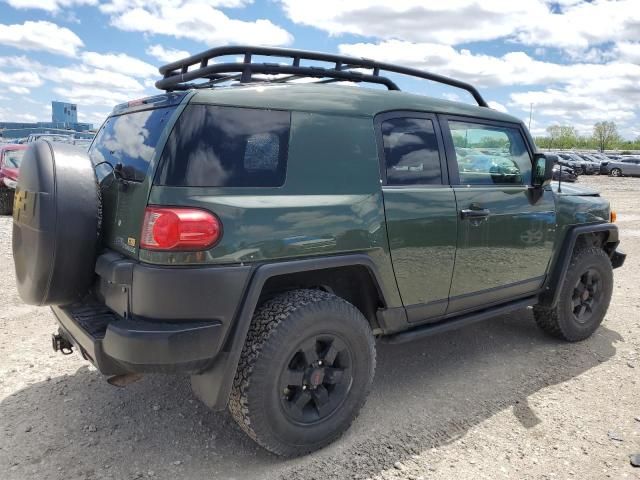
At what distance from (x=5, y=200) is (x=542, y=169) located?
11127 millimetres

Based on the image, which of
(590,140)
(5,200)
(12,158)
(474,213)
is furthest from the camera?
(590,140)

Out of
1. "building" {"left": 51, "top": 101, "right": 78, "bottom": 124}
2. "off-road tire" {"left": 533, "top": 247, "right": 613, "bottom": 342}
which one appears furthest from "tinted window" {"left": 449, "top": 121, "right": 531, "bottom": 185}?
"building" {"left": 51, "top": 101, "right": 78, "bottom": 124}

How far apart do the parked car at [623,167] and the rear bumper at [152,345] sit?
122ft

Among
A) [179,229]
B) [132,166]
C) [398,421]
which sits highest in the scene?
[132,166]

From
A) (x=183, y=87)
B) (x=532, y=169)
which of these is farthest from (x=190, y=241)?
(x=532, y=169)

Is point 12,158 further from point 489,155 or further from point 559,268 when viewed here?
point 559,268

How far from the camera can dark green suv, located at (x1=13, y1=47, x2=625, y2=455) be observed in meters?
2.32

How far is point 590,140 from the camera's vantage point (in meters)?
99.1

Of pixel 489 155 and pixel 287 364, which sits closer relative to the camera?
pixel 287 364

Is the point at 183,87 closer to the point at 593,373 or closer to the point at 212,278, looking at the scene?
the point at 212,278

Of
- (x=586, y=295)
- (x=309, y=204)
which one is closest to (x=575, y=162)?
(x=586, y=295)

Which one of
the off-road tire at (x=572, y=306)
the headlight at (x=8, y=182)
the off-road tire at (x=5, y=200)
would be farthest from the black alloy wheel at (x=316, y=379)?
the off-road tire at (x=5, y=200)

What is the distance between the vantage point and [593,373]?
12.6ft

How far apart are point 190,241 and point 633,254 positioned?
8.09m
